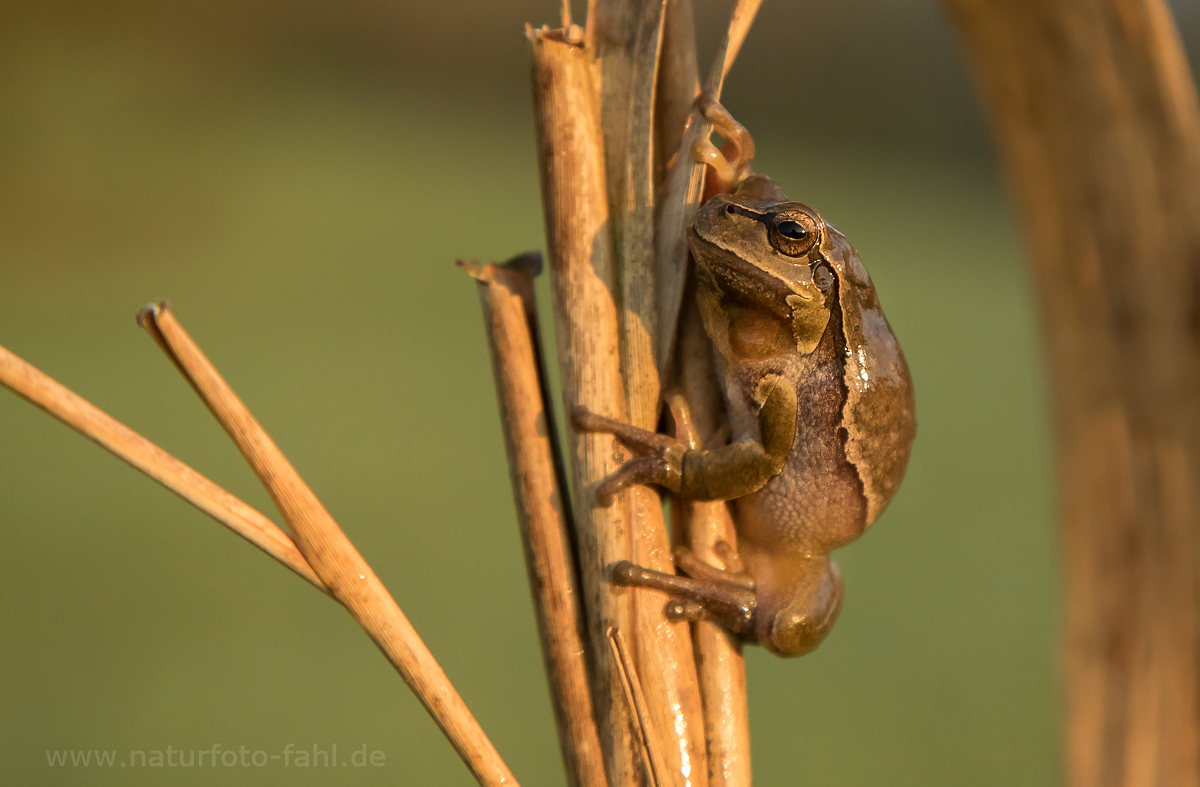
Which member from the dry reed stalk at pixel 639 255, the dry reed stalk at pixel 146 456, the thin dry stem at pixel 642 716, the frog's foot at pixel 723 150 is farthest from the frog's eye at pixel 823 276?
the dry reed stalk at pixel 146 456

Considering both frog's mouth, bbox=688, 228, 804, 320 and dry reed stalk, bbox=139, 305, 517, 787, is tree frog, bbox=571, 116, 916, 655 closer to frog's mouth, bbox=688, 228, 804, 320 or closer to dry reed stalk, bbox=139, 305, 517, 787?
frog's mouth, bbox=688, 228, 804, 320

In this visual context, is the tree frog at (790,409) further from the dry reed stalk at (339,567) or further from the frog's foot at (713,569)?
the dry reed stalk at (339,567)

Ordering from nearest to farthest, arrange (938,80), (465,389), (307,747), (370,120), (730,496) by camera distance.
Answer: (730,496), (307,747), (465,389), (370,120), (938,80)

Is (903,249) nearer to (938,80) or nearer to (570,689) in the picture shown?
(938,80)

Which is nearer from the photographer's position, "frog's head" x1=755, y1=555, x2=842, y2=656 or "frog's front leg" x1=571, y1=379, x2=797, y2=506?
"frog's front leg" x1=571, y1=379, x2=797, y2=506

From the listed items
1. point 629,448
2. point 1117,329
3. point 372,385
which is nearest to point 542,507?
point 629,448

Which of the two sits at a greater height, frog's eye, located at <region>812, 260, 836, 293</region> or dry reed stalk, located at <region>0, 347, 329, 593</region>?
frog's eye, located at <region>812, 260, 836, 293</region>

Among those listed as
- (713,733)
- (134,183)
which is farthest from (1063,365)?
(134,183)

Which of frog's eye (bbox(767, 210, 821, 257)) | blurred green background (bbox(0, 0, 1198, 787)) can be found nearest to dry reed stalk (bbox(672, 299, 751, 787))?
frog's eye (bbox(767, 210, 821, 257))
